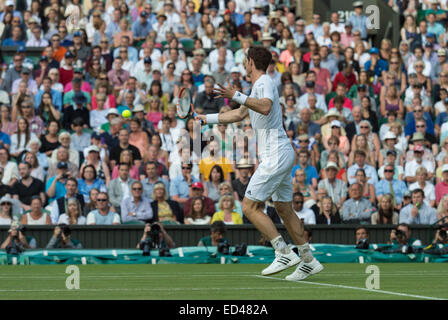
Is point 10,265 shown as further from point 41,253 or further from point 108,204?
point 108,204

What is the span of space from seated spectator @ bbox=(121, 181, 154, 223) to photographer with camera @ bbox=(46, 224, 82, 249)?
56.5 inches

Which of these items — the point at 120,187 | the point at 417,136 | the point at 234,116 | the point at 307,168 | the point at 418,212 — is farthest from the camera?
the point at 417,136

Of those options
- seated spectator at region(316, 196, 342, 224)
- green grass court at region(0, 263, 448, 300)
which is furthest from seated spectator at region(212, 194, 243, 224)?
green grass court at region(0, 263, 448, 300)

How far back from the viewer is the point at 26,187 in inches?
698

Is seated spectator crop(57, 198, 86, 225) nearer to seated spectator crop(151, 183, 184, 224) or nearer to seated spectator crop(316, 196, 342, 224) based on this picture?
seated spectator crop(151, 183, 184, 224)

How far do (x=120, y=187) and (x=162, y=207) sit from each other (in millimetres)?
1082

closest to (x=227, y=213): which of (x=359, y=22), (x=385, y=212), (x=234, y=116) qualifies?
(x=385, y=212)

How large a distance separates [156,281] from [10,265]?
5169 millimetres

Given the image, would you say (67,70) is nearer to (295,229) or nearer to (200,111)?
(200,111)

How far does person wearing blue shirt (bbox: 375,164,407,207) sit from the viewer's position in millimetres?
18109

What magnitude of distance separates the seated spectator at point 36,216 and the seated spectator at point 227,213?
9.30 ft
